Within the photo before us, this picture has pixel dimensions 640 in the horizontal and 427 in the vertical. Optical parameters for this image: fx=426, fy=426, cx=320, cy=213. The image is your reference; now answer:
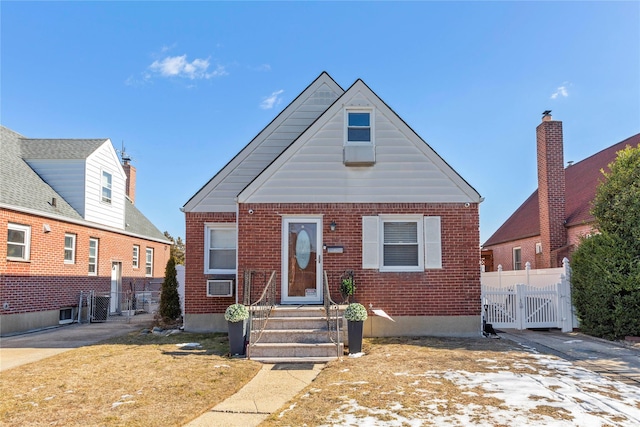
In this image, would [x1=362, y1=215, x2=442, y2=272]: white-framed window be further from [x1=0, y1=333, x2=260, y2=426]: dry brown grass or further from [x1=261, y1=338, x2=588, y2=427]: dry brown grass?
[x1=0, y1=333, x2=260, y2=426]: dry brown grass

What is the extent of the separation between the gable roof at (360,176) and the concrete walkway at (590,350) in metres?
3.57

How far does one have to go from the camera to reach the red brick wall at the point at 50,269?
12.2 m

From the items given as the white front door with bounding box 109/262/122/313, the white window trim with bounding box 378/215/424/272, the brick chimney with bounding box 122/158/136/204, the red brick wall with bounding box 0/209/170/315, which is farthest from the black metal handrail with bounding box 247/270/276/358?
the brick chimney with bounding box 122/158/136/204

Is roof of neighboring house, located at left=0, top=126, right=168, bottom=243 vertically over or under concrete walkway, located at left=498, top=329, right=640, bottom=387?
over

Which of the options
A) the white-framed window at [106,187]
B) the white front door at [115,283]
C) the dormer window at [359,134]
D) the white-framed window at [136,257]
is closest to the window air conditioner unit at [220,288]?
the dormer window at [359,134]

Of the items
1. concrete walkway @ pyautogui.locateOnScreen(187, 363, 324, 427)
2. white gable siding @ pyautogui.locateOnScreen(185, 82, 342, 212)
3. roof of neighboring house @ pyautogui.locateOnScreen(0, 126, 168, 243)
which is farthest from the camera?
roof of neighboring house @ pyautogui.locateOnScreen(0, 126, 168, 243)

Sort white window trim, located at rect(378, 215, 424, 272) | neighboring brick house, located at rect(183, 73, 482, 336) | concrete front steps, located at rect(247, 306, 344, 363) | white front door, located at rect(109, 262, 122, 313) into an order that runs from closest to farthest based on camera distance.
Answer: concrete front steps, located at rect(247, 306, 344, 363) < neighboring brick house, located at rect(183, 73, 482, 336) < white window trim, located at rect(378, 215, 424, 272) < white front door, located at rect(109, 262, 122, 313)

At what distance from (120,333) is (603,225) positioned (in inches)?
520

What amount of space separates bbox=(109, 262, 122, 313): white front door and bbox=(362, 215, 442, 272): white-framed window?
12.7 m

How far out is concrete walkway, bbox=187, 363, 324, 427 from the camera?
15.6ft

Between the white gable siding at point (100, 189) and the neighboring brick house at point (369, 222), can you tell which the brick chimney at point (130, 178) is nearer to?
the white gable siding at point (100, 189)

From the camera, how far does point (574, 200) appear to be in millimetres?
16766

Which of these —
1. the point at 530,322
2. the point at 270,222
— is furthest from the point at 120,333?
the point at 530,322

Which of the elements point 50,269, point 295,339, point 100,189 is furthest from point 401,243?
point 100,189
